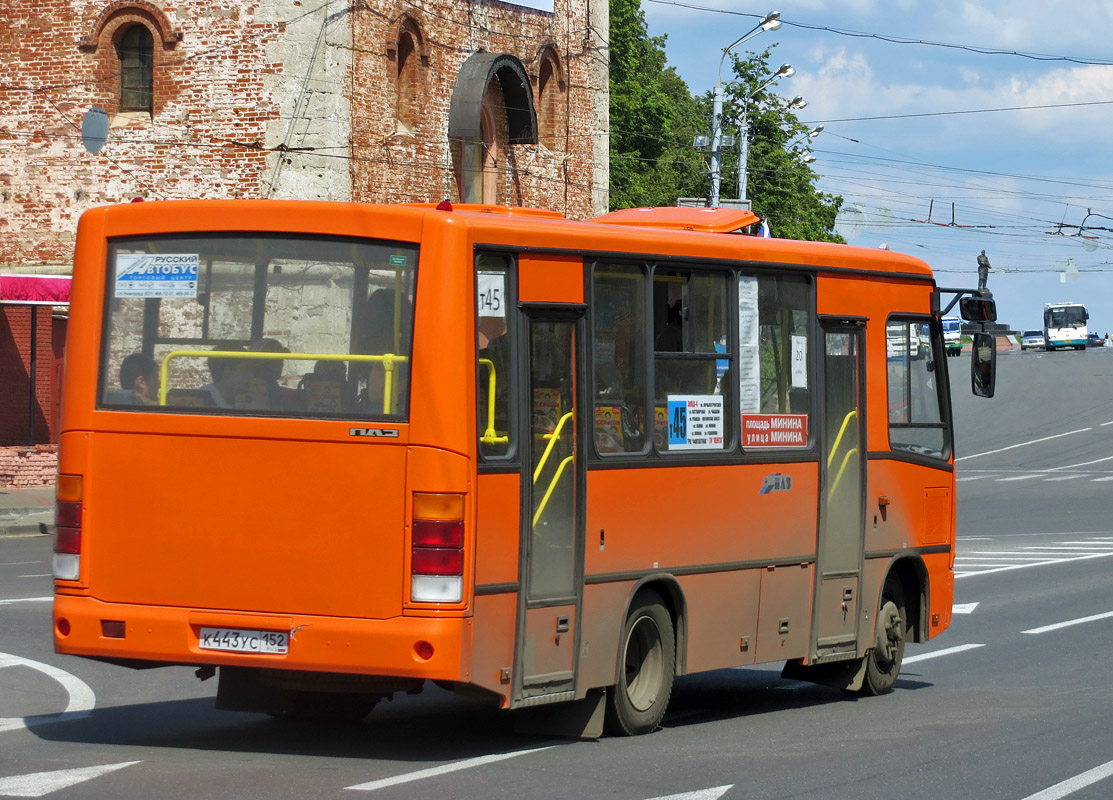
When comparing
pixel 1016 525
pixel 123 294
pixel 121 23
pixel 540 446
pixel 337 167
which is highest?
pixel 121 23

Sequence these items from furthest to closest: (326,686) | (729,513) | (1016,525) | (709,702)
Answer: (1016,525)
(709,702)
(729,513)
(326,686)

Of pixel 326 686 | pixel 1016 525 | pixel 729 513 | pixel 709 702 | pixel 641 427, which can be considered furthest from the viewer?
pixel 1016 525

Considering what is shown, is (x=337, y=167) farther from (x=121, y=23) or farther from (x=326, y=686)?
(x=326, y=686)

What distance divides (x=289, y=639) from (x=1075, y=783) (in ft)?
12.7

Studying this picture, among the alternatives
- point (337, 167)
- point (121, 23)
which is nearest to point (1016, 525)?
point (337, 167)

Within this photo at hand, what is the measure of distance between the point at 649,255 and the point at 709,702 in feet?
11.6

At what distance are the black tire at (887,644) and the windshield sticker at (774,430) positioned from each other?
1.77m

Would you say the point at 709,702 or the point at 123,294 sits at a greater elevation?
the point at 123,294

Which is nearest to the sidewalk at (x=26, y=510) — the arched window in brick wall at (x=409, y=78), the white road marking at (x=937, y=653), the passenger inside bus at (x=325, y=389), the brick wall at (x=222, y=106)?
the brick wall at (x=222, y=106)

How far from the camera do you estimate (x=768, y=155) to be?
64875 mm

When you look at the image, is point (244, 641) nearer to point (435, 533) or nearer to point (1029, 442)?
point (435, 533)

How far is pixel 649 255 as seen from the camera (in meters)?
9.38

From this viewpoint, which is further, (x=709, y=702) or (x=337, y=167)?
(x=337, y=167)

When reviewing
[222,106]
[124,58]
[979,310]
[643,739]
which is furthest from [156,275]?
[124,58]
